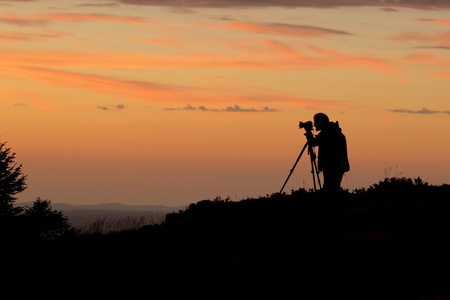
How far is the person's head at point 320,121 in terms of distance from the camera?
19.4 m

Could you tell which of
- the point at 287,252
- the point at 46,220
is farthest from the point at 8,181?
the point at 287,252

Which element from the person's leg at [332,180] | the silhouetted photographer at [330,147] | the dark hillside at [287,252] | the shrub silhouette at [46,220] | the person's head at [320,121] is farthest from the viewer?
the shrub silhouette at [46,220]

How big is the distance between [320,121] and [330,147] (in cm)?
69

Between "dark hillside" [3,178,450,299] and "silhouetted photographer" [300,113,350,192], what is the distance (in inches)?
39.7

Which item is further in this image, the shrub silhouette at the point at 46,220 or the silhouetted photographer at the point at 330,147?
the shrub silhouette at the point at 46,220

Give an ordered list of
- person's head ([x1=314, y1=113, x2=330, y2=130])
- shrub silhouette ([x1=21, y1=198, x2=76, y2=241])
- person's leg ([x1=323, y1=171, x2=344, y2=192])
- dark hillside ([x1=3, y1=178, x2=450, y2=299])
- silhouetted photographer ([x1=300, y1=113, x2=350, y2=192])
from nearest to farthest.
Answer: dark hillside ([x1=3, y1=178, x2=450, y2=299])
silhouetted photographer ([x1=300, y1=113, x2=350, y2=192])
person's head ([x1=314, y1=113, x2=330, y2=130])
person's leg ([x1=323, y1=171, x2=344, y2=192])
shrub silhouette ([x1=21, y1=198, x2=76, y2=241])

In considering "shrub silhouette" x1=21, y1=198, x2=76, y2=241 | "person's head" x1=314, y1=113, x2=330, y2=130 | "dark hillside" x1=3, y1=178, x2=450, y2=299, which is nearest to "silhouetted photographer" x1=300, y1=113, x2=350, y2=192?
"person's head" x1=314, y1=113, x2=330, y2=130

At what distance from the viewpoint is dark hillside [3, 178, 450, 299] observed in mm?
13062

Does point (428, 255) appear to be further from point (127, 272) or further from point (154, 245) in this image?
point (154, 245)

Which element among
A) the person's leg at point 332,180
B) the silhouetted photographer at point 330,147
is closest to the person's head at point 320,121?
the silhouetted photographer at point 330,147

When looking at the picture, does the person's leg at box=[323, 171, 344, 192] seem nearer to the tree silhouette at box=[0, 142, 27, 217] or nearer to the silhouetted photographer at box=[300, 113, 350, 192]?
the silhouetted photographer at box=[300, 113, 350, 192]

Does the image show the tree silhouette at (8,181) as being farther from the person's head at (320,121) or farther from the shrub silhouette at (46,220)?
the person's head at (320,121)

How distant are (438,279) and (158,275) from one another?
5443mm

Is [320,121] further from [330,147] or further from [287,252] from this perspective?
[287,252]
